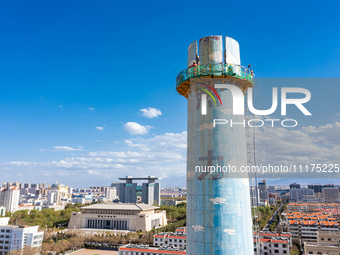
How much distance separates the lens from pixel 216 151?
14312mm

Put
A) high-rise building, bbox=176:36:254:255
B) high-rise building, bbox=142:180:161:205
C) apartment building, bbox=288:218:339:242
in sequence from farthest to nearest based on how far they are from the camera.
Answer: high-rise building, bbox=142:180:161:205, apartment building, bbox=288:218:339:242, high-rise building, bbox=176:36:254:255

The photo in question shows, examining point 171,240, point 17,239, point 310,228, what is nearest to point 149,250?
point 171,240

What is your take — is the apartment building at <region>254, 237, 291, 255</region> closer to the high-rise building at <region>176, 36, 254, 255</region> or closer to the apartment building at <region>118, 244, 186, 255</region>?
the apartment building at <region>118, 244, 186, 255</region>

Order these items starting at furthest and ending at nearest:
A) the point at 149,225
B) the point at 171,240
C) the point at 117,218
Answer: the point at 117,218 → the point at 149,225 → the point at 171,240

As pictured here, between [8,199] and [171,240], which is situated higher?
[8,199]

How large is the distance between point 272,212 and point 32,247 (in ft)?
274

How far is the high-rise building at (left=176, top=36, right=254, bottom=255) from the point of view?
13.7m

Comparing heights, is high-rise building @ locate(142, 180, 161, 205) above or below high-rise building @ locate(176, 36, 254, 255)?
below

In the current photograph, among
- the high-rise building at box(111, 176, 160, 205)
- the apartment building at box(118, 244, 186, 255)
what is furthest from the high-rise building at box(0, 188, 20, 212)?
the apartment building at box(118, 244, 186, 255)

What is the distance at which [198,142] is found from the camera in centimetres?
1488

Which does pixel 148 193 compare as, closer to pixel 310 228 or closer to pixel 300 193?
pixel 310 228

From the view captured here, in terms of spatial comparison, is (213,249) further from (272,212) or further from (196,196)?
(272,212)

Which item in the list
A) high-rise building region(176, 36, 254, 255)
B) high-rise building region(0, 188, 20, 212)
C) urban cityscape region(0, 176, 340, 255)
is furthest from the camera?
high-rise building region(0, 188, 20, 212)

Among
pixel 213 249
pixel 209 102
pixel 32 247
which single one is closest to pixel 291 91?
pixel 209 102
